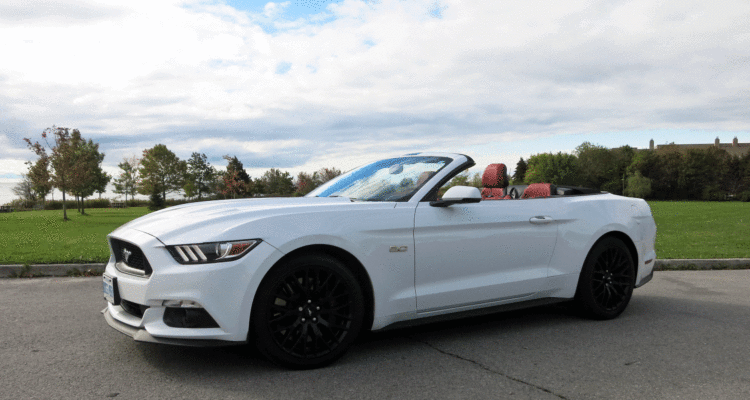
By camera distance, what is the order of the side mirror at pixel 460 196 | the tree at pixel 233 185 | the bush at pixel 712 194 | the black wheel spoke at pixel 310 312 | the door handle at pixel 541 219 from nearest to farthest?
the black wheel spoke at pixel 310 312
the side mirror at pixel 460 196
the door handle at pixel 541 219
the tree at pixel 233 185
the bush at pixel 712 194

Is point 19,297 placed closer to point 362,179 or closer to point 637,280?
point 362,179

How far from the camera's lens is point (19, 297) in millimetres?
6402

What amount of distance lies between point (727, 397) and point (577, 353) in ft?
3.48

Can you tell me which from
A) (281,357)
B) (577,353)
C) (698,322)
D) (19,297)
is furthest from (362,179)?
(19,297)

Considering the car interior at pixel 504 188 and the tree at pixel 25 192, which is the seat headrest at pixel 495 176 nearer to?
the car interior at pixel 504 188

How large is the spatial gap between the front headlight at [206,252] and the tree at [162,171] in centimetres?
6979

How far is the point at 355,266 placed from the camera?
12.9 feet

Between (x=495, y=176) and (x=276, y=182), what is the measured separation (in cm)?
7774

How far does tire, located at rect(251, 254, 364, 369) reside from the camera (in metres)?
3.60

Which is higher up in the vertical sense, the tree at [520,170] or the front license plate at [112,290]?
the tree at [520,170]

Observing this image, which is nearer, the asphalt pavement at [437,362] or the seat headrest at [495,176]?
the asphalt pavement at [437,362]

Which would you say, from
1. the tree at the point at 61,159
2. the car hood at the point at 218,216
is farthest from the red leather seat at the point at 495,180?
the tree at the point at 61,159

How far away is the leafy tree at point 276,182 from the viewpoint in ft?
260

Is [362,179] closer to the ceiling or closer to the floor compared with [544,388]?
closer to the ceiling
